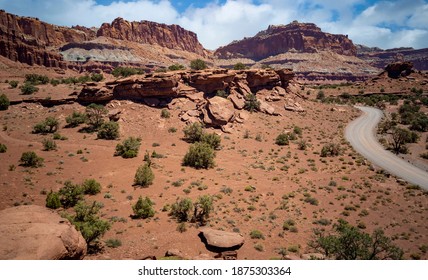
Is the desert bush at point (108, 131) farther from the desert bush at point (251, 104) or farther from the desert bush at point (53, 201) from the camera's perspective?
the desert bush at point (251, 104)

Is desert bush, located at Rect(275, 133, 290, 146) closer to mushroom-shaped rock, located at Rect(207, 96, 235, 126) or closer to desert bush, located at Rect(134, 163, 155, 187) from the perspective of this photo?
mushroom-shaped rock, located at Rect(207, 96, 235, 126)

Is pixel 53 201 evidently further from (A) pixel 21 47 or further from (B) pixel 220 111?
(A) pixel 21 47

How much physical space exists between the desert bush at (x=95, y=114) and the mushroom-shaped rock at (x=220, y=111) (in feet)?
57.1

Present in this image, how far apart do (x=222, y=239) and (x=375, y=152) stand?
33.9 metres

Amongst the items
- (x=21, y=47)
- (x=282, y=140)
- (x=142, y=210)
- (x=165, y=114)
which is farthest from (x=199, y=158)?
(x=21, y=47)

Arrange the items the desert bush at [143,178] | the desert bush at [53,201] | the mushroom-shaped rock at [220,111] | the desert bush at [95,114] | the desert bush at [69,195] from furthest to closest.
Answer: the mushroom-shaped rock at [220,111]
the desert bush at [95,114]
the desert bush at [143,178]
the desert bush at [69,195]
the desert bush at [53,201]

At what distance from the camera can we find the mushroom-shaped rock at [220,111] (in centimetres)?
4181

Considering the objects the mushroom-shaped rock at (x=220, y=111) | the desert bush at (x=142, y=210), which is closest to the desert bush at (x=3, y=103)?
the mushroom-shaped rock at (x=220, y=111)

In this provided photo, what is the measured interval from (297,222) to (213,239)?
7.61 meters

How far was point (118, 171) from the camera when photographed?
84.7 feet

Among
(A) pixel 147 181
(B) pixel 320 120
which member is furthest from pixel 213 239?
(B) pixel 320 120

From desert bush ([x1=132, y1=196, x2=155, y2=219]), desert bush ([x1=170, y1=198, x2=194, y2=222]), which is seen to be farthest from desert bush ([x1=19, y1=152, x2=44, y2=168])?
desert bush ([x1=170, y1=198, x2=194, y2=222])

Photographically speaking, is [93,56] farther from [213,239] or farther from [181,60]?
[213,239]

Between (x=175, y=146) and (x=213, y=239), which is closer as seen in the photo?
(x=213, y=239)
